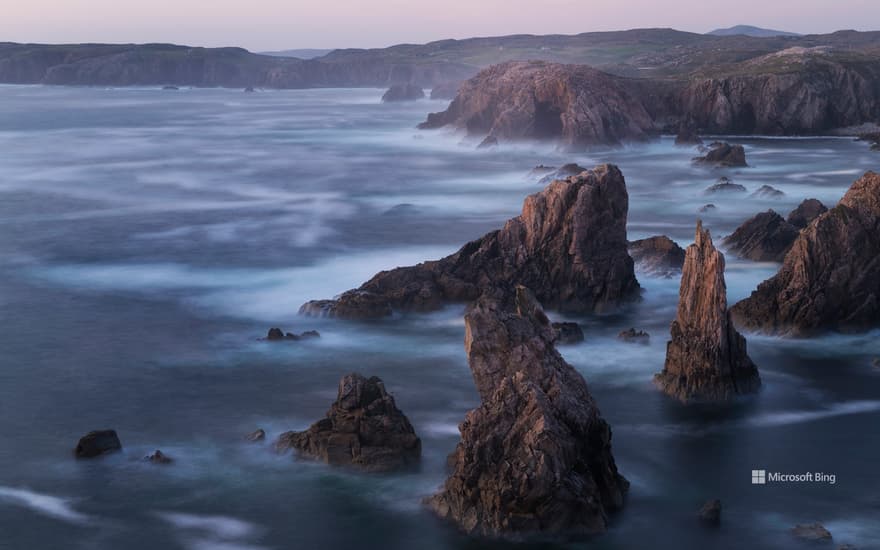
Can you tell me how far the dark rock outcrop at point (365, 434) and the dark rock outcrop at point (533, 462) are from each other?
229cm

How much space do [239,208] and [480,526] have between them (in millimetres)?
49113

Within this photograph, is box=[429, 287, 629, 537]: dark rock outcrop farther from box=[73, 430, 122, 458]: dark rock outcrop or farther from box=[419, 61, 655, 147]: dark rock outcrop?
box=[419, 61, 655, 147]: dark rock outcrop

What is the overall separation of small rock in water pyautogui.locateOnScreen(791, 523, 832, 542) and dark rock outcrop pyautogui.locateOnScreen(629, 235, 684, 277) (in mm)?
20707

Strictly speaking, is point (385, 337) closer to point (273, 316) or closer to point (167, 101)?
point (273, 316)

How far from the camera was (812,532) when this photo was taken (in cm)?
2262

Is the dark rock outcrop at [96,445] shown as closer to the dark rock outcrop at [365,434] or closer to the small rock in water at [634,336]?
the dark rock outcrop at [365,434]

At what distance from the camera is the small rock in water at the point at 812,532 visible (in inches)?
883

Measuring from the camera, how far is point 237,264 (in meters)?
50.7


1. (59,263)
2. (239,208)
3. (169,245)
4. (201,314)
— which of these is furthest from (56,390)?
(239,208)

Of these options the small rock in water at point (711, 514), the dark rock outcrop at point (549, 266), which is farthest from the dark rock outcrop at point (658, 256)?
the small rock in water at point (711, 514)

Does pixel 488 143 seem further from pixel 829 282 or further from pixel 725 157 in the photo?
pixel 829 282

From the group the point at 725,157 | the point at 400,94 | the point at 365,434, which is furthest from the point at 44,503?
the point at 400,94

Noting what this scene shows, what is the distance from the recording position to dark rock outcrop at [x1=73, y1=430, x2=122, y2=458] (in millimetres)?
26984

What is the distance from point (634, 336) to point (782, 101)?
77.6 meters
